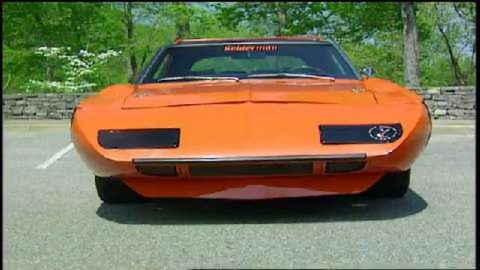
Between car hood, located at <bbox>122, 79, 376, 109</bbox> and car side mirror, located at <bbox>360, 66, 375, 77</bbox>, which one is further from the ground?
car hood, located at <bbox>122, 79, 376, 109</bbox>

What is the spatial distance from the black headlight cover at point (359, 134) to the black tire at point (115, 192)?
4.56 feet

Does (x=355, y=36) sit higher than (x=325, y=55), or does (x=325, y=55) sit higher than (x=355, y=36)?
(x=325, y=55)

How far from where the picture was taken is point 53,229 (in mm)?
3900

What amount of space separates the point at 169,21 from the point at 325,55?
2085 cm

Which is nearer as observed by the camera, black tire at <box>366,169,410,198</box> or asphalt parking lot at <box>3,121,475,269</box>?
asphalt parking lot at <box>3,121,475,269</box>

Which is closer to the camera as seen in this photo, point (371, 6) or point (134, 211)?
point (134, 211)

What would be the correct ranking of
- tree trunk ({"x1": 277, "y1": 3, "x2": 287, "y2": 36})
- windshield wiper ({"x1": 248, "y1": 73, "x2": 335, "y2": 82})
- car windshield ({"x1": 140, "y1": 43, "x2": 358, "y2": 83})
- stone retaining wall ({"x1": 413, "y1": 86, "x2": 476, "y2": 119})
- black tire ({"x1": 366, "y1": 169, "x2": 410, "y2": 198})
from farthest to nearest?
tree trunk ({"x1": 277, "y1": 3, "x2": 287, "y2": 36}), stone retaining wall ({"x1": 413, "y1": 86, "x2": 476, "y2": 119}), car windshield ({"x1": 140, "y1": 43, "x2": 358, "y2": 83}), windshield wiper ({"x1": 248, "y1": 73, "x2": 335, "y2": 82}), black tire ({"x1": 366, "y1": 169, "x2": 410, "y2": 198})

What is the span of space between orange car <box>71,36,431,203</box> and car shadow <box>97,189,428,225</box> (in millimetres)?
182

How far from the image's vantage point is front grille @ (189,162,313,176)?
12.0ft

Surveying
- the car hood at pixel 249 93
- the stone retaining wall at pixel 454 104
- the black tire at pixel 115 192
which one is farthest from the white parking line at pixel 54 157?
the stone retaining wall at pixel 454 104

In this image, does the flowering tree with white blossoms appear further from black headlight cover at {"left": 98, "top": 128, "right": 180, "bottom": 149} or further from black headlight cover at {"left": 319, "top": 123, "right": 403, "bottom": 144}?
black headlight cover at {"left": 319, "top": 123, "right": 403, "bottom": 144}

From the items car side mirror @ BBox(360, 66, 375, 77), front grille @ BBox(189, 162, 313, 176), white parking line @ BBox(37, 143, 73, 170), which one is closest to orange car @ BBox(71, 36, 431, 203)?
front grille @ BBox(189, 162, 313, 176)

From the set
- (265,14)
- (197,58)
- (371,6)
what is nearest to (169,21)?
(265,14)

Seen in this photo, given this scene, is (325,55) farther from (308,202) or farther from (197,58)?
(308,202)
